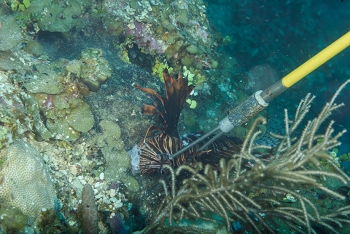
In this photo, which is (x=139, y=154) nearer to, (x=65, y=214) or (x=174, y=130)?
(x=174, y=130)

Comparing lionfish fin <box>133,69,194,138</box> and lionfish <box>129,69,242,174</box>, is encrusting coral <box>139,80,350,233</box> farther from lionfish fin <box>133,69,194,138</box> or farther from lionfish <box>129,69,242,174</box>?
lionfish fin <box>133,69,194,138</box>

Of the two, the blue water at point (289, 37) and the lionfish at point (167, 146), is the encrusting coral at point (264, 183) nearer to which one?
the lionfish at point (167, 146)

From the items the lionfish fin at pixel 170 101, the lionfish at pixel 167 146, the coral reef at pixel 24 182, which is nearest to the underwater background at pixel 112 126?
the coral reef at pixel 24 182

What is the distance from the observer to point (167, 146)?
358 cm

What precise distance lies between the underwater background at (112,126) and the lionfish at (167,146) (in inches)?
7.5

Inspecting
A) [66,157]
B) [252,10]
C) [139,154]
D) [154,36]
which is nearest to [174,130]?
[139,154]

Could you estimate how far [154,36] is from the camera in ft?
17.3

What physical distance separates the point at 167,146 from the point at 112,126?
856 millimetres

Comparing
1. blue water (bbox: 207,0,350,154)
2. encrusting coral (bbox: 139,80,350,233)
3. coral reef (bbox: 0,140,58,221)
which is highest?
blue water (bbox: 207,0,350,154)

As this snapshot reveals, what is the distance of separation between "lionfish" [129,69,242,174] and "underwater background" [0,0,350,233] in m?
0.19

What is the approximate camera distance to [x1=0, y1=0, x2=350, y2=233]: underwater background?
235 centimetres

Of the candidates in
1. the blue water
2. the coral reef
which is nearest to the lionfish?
the coral reef

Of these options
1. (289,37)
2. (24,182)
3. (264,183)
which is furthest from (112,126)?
(289,37)

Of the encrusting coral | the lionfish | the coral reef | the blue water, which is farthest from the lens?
the blue water
